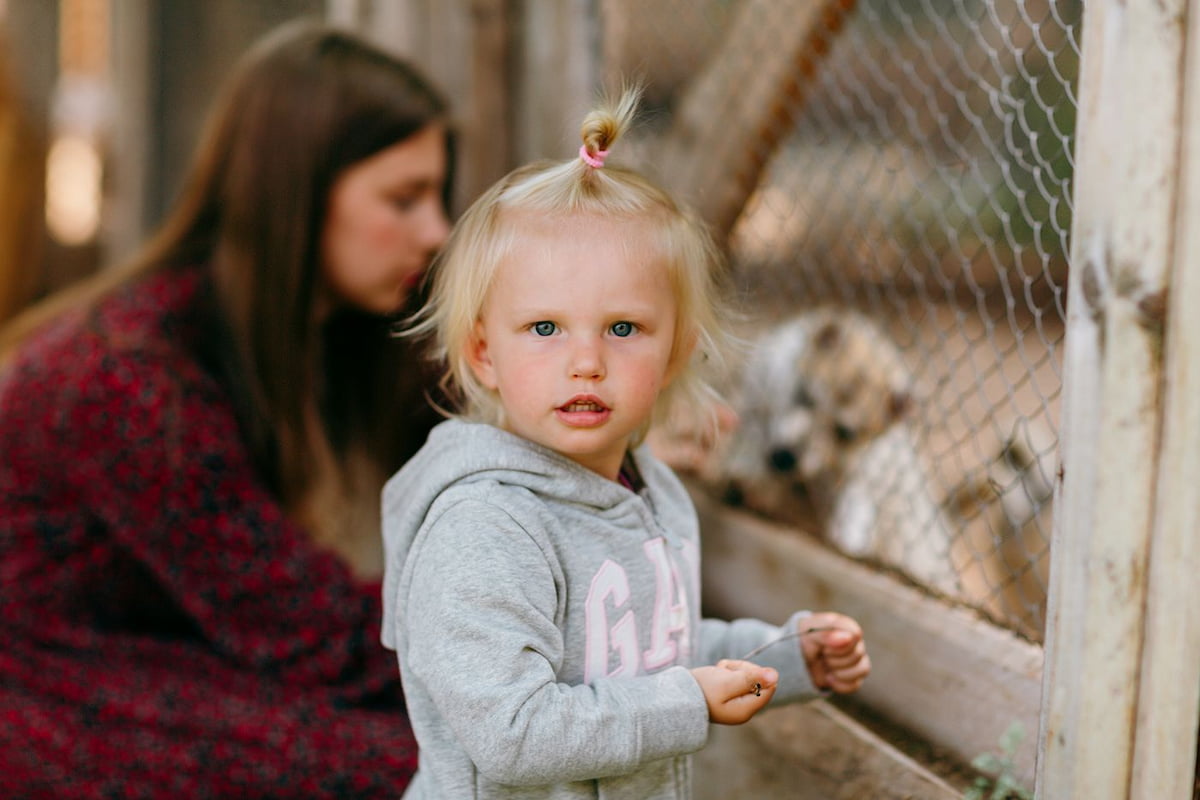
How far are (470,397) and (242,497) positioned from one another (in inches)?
28.6

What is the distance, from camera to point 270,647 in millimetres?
1758

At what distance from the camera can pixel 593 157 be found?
1062 mm

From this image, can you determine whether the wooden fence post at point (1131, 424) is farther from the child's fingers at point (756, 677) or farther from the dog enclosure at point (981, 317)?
the child's fingers at point (756, 677)

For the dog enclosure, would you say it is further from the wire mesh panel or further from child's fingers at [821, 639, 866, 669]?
child's fingers at [821, 639, 866, 669]

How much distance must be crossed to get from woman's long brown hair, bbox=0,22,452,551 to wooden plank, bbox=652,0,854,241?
1.83 feet

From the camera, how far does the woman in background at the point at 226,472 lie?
1713 mm

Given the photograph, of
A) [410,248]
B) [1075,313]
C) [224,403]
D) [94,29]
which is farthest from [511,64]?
[94,29]

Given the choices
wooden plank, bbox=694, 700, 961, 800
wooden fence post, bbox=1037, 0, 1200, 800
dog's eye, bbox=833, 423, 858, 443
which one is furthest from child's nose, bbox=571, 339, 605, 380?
dog's eye, bbox=833, 423, 858, 443

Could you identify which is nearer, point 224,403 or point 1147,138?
point 1147,138

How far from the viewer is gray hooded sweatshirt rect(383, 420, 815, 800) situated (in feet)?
3.18

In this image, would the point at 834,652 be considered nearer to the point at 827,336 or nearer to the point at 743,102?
the point at 743,102

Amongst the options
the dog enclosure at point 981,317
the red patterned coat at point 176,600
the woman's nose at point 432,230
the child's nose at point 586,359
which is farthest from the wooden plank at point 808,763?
the woman's nose at point 432,230

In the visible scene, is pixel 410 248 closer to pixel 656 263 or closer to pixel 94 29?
pixel 656 263

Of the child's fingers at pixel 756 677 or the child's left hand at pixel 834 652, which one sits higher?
the child's fingers at pixel 756 677
